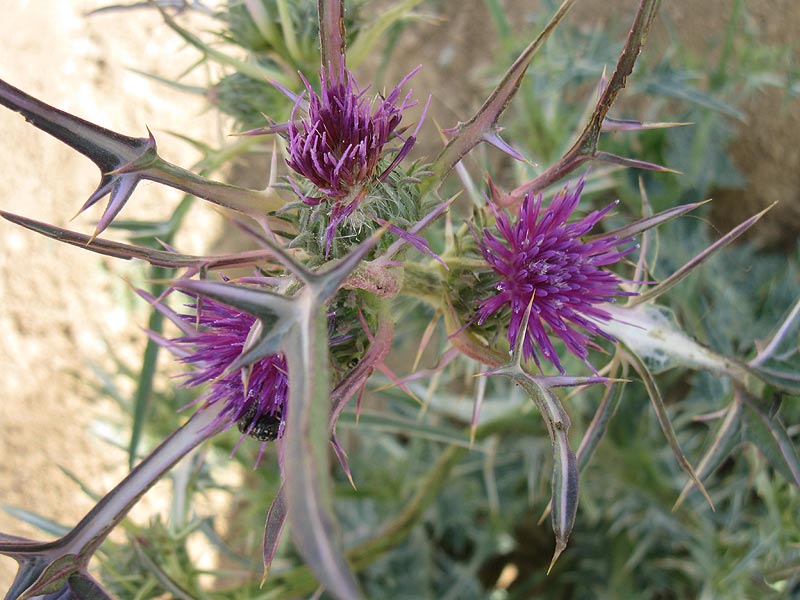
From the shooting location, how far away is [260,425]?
891 mm

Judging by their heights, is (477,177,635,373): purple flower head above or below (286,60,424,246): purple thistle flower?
below

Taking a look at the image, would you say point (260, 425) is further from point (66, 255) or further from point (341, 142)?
point (66, 255)

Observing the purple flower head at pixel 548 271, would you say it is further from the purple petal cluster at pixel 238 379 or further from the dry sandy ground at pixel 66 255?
the dry sandy ground at pixel 66 255

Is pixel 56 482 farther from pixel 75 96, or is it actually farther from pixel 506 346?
pixel 506 346

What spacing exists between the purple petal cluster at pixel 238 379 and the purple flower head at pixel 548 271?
30cm

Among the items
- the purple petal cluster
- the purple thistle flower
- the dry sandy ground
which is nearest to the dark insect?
the purple petal cluster

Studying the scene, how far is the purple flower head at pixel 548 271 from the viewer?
2.91ft

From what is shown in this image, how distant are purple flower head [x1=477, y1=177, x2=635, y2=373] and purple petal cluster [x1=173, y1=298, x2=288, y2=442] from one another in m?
0.30

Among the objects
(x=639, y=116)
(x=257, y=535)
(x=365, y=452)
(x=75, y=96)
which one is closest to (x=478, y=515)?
(x=365, y=452)

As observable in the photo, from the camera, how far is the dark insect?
0.89 metres

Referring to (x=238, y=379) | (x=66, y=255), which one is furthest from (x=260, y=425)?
(x=66, y=255)

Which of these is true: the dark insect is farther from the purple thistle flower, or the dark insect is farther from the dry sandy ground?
the dry sandy ground

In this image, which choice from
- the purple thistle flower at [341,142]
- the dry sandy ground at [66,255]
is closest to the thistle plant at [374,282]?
the purple thistle flower at [341,142]

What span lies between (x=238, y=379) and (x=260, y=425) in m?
0.07
